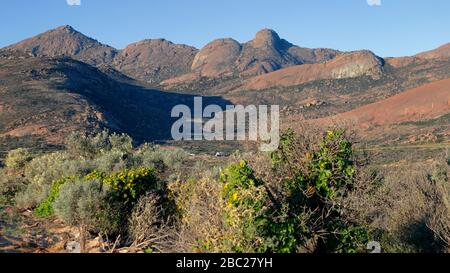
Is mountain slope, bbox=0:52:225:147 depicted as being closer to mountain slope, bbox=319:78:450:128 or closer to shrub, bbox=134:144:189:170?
mountain slope, bbox=319:78:450:128

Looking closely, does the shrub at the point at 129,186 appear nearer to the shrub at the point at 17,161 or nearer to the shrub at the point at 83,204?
the shrub at the point at 83,204

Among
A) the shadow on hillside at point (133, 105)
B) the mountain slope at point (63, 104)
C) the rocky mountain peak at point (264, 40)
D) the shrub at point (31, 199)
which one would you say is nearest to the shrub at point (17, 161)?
the shrub at point (31, 199)

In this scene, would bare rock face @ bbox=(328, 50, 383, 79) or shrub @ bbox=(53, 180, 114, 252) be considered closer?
shrub @ bbox=(53, 180, 114, 252)

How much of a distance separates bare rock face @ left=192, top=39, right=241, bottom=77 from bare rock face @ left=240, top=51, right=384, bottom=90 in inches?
1401

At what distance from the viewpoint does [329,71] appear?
120 metres

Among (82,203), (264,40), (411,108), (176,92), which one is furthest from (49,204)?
(264,40)

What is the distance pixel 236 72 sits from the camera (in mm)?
156875

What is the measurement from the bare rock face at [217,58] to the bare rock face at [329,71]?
117ft

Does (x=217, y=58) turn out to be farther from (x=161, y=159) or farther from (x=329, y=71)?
(x=161, y=159)

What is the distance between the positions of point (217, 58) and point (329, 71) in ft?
211

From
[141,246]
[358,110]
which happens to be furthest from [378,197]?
[358,110]

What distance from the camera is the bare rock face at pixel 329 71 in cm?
11250

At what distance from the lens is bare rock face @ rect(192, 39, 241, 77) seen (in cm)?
16348

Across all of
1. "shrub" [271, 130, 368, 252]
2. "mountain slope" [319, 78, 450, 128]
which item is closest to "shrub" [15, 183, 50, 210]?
"shrub" [271, 130, 368, 252]
